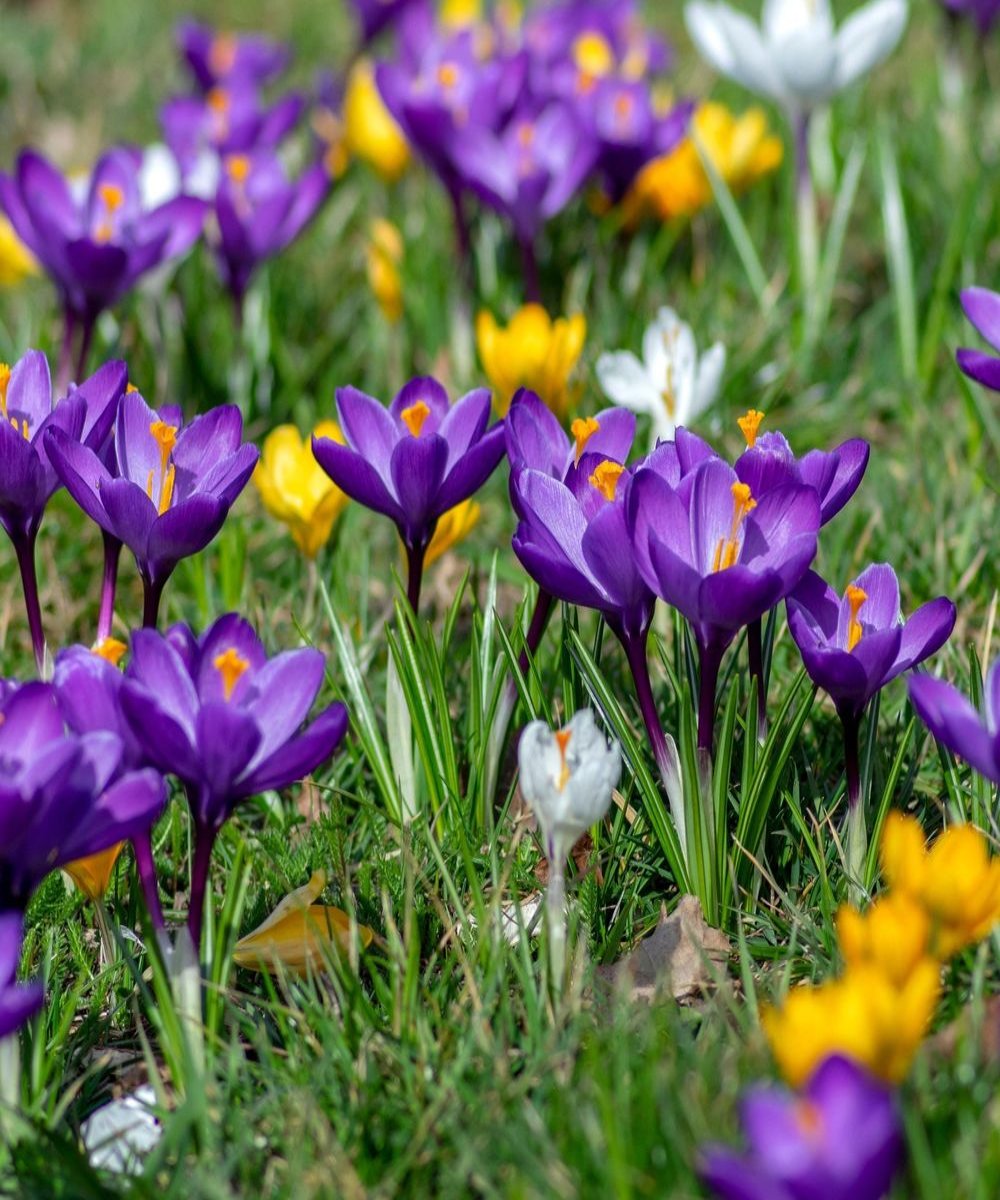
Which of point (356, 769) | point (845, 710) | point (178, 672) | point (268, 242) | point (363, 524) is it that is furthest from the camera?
point (268, 242)

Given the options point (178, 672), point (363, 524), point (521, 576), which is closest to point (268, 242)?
point (363, 524)

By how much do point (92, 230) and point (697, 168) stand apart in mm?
1416

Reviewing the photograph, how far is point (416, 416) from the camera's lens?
1.76 metres

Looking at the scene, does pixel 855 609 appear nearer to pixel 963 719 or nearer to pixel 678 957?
pixel 963 719

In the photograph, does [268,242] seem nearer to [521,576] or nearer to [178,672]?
[521,576]

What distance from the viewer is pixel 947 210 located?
334 centimetres

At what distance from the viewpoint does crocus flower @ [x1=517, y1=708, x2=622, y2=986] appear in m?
1.43

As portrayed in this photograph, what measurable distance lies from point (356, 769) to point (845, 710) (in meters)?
0.70

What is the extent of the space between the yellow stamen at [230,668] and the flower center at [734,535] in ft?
1.55

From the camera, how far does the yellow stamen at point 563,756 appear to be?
1439 mm

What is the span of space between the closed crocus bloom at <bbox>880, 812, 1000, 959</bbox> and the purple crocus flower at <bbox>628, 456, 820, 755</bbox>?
28 centimetres

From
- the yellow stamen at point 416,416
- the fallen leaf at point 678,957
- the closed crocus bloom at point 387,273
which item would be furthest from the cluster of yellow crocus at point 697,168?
the fallen leaf at point 678,957

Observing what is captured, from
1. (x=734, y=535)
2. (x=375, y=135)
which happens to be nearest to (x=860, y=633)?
(x=734, y=535)

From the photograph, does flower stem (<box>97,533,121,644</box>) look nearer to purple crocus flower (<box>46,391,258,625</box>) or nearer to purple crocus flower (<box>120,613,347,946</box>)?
purple crocus flower (<box>46,391,258,625</box>)
